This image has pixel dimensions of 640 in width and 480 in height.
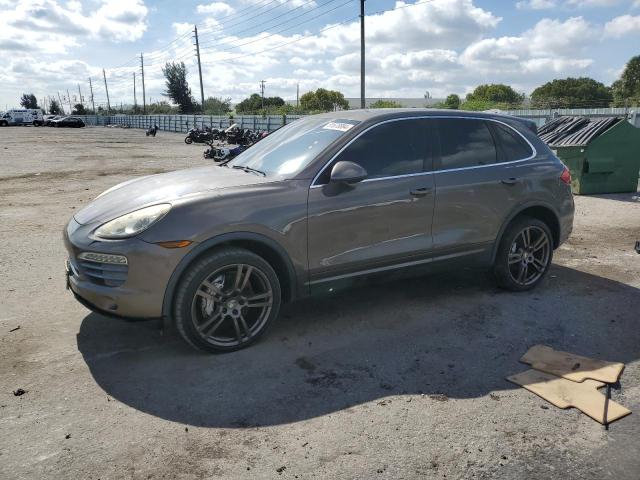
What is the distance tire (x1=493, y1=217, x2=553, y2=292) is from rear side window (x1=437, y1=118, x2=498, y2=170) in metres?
0.73

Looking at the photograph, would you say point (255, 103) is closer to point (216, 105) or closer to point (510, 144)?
point (216, 105)

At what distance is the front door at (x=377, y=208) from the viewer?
396cm

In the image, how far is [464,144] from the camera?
15.5 ft

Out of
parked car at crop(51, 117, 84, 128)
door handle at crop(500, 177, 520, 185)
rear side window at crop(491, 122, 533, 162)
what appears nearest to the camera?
door handle at crop(500, 177, 520, 185)

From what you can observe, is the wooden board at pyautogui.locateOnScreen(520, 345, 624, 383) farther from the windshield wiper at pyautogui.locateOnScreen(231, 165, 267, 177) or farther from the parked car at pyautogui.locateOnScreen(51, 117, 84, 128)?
the parked car at pyautogui.locateOnScreen(51, 117, 84, 128)

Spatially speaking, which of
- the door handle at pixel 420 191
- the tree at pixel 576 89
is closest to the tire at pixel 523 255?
the door handle at pixel 420 191

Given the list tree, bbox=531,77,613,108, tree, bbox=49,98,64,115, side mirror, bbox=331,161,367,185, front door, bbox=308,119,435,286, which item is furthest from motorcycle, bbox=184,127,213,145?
tree, bbox=49,98,64,115

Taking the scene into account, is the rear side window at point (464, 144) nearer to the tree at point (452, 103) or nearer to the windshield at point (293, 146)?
the windshield at point (293, 146)

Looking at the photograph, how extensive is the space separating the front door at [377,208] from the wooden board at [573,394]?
134cm

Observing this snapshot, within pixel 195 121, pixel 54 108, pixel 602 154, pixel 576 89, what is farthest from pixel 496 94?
pixel 54 108

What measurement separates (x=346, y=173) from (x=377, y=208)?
0.46 m

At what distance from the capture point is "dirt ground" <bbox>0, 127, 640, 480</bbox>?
105 inches

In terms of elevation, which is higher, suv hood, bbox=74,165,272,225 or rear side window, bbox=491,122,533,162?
rear side window, bbox=491,122,533,162

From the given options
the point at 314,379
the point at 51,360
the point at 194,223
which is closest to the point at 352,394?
the point at 314,379
